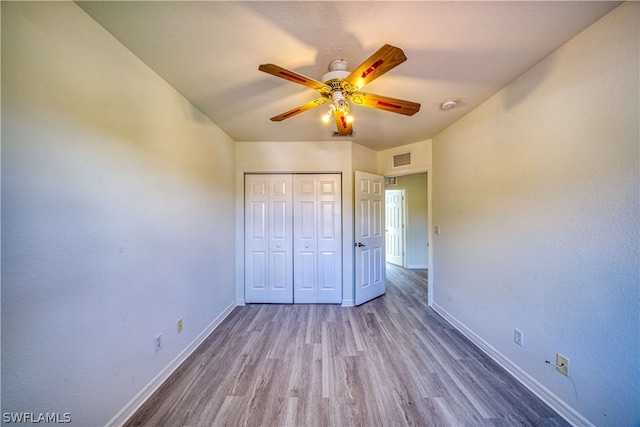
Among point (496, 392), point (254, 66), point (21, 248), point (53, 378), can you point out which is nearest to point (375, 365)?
Answer: point (496, 392)

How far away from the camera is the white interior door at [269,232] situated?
3088 mm

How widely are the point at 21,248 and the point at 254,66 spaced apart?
158 centimetres

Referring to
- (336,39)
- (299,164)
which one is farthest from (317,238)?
(336,39)

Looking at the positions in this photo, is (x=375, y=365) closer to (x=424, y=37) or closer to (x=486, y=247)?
(x=486, y=247)

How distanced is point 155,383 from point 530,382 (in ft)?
9.10

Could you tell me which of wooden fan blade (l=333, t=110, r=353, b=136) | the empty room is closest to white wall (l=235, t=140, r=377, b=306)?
the empty room

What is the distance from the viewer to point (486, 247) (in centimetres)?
199

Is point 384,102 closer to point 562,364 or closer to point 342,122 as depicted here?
point 342,122

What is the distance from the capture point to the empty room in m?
0.99

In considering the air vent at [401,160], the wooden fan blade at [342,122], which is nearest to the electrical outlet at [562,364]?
the wooden fan blade at [342,122]

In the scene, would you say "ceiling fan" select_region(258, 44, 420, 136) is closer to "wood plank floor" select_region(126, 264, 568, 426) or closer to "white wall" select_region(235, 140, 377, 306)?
"white wall" select_region(235, 140, 377, 306)

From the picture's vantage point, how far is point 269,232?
10.2 feet

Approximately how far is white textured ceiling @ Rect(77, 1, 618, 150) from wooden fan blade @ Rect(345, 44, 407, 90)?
25 cm

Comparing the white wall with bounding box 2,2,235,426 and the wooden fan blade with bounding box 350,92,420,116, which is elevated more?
the wooden fan blade with bounding box 350,92,420,116
